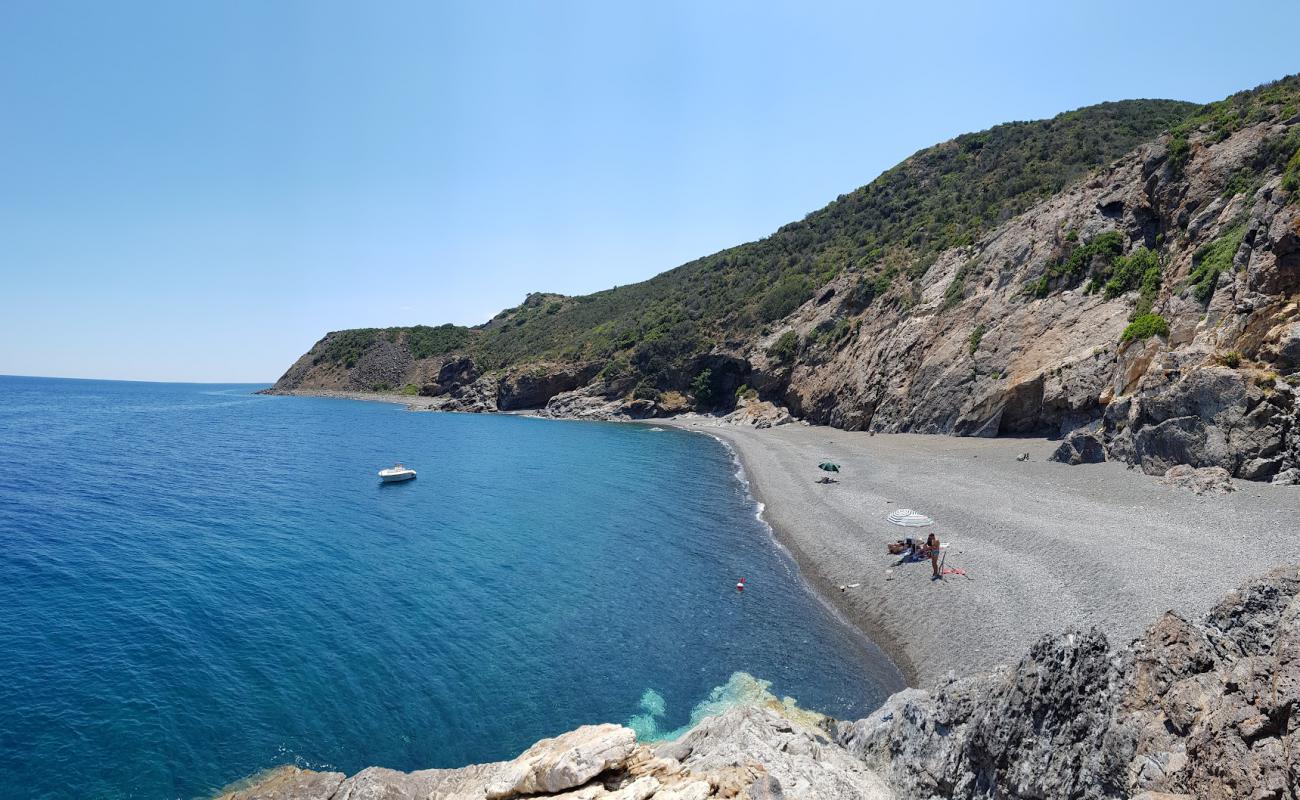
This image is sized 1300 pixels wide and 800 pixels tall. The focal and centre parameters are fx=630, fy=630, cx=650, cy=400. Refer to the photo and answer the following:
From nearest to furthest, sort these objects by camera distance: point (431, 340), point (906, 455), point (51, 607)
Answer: point (51, 607)
point (906, 455)
point (431, 340)

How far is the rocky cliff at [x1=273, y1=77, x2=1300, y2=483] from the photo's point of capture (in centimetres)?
2402

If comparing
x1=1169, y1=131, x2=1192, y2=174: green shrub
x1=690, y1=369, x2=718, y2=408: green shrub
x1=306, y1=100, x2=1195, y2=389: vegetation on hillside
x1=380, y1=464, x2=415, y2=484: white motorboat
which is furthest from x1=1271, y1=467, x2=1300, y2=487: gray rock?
x1=690, y1=369, x2=718, y2=408: green shrub

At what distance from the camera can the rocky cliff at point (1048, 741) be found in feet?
17.6

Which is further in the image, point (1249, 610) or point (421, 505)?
point (421, 505)

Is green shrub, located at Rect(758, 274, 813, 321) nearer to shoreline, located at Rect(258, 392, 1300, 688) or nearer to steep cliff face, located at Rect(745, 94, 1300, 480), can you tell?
steep cliff face, located at Rect(745, 94, 1300, 480)

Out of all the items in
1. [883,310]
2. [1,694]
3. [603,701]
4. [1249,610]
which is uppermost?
[883,310]

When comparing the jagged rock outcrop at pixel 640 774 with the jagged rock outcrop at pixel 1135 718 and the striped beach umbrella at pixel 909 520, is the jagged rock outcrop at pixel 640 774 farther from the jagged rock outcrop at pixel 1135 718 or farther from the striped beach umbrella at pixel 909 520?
the striped beach umbrella at pixel 909 520

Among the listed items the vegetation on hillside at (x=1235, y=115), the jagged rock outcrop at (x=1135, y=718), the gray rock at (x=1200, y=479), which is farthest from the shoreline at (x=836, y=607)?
the vegetation on hillside at (x=1235, y=115)

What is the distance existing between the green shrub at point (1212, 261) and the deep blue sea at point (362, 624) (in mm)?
22666

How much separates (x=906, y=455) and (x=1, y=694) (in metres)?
41.3

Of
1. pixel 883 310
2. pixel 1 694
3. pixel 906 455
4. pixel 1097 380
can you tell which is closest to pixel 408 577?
pixel 1 694

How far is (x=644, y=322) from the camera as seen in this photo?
101375mm

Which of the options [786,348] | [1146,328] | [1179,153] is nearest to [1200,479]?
[1146,328]

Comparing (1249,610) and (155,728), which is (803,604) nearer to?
(1249,610)
